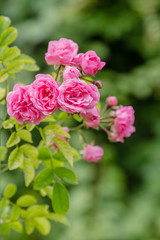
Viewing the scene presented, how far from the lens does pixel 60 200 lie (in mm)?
643

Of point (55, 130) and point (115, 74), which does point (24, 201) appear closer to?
point (55, 130)

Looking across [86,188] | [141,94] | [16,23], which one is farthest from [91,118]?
[16,23]

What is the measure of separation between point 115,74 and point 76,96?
2.48 metres

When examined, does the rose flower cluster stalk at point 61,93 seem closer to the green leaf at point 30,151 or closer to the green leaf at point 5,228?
the green leaf at point 30,151

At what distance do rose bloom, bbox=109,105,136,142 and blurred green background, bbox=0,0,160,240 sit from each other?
171 centimetres

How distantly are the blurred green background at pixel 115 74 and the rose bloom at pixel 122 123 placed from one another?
5.62ft

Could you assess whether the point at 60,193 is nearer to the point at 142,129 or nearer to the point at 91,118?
the point at 91,118

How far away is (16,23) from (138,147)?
1.53 metres

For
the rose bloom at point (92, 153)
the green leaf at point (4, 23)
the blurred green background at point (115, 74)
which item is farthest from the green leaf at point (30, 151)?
the blurred green background at point (115, 74)

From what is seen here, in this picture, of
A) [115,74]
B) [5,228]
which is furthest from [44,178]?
[115,74]

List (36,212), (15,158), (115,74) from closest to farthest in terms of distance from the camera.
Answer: (15,158) → (36,212) → (115,74)

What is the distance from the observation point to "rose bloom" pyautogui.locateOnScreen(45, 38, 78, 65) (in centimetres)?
58

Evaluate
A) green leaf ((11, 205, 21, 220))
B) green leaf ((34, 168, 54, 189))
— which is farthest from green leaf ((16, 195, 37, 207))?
green leaf ((34, 168, 54, 189))

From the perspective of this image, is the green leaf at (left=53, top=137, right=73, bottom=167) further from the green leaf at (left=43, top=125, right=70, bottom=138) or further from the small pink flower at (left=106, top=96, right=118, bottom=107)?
the small pink flower at (left=106, top=96, right=118, bottom=107)
